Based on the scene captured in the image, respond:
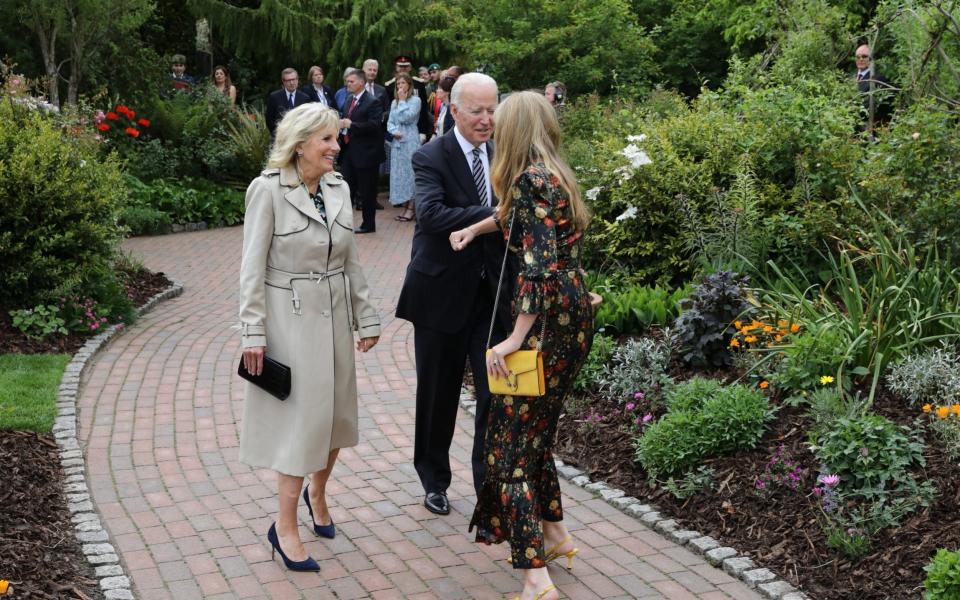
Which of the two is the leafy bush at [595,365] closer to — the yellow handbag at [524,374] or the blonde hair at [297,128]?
the yellow handbag at [524,374]

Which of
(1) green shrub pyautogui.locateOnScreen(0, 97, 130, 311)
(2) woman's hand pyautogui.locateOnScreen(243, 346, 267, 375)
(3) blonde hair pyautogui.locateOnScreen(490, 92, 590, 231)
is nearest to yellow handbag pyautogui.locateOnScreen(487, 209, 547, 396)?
(3) blonde hair pyautogui.locateOnScreen(490, 92, 590, 231)

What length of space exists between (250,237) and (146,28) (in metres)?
18.8

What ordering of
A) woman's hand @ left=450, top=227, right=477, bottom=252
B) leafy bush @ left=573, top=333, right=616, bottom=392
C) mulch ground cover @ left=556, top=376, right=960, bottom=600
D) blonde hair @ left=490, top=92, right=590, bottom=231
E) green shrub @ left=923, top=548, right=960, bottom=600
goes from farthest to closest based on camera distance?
leafy bush @ left=573, top=333, right=616, bottom=392 → woman's hand @ left=450, top=227, right=477, bottom=252 → mulch ground cover @ left=556, top=376, right=960, bottom=600 → blonde hair @ left=490, top=92, right=590, bottom=231 → green shrub @ left=923, top=548, right=960, bottom=600

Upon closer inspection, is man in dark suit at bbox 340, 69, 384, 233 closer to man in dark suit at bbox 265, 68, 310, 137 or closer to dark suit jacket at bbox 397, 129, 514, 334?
man in dark suit at bbox 265, 68, 310, 137

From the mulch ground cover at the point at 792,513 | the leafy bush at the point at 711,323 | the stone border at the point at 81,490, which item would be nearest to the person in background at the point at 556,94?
the stone border at the point at 81,490

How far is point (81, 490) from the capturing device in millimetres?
5719

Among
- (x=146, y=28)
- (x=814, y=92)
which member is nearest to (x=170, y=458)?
(x=814, y=92)

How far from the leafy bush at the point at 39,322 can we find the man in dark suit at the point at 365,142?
19.6 feet

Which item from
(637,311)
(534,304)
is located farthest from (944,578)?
(637,311)

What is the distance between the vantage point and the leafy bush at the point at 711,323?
6.64 m

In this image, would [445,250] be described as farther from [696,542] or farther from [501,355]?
[696,542]

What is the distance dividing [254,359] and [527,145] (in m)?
1.44

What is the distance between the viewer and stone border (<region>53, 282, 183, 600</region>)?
4.75m

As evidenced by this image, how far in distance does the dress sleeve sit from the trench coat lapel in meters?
0.99
